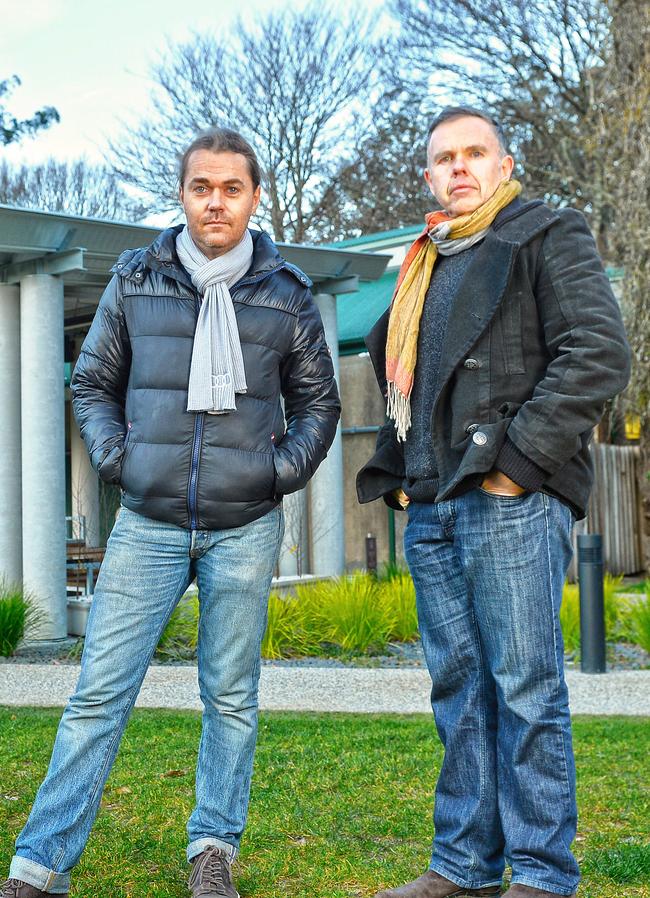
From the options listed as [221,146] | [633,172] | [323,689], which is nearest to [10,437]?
[323,689]

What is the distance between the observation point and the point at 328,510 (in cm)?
1136

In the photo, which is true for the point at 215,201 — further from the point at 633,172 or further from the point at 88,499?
the point at 633,172

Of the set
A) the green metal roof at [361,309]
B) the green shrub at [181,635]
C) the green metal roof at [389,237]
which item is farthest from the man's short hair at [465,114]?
the green metal roof at [389,237]

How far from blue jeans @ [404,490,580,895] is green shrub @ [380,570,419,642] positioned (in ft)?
18.9

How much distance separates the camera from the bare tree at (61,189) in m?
25.3

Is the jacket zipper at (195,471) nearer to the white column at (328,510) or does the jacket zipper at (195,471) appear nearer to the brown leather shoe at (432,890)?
the brown leather shoe at (432,890)

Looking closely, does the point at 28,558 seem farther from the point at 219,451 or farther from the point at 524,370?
the point at 524,370

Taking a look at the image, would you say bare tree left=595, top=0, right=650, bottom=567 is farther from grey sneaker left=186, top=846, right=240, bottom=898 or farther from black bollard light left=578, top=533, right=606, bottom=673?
grey sneaker left=186, top=846, right=240, bottom=898

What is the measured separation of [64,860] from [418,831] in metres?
1.50

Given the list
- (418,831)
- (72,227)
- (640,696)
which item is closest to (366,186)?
(72,227)

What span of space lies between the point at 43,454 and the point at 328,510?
133 inches

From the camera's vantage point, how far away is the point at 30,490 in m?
9.14

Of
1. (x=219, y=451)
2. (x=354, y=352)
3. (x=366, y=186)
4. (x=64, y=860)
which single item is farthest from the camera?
(x=366, y=186)

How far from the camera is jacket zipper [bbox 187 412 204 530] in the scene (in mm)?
3141
